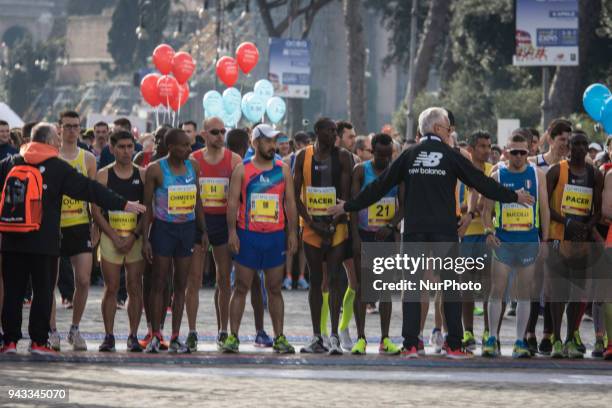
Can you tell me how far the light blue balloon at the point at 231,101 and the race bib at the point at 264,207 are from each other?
14.6 m

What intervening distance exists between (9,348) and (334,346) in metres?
2.64

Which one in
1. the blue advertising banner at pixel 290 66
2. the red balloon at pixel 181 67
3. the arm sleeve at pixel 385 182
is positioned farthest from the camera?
the blue advertising banner at pixel 290 66

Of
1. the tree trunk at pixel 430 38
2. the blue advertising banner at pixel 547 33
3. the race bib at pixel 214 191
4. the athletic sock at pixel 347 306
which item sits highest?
the tree trunk at pixel 430 38

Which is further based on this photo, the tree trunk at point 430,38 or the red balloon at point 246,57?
the tree trunk at point 430,38

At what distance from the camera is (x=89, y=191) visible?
1313cm

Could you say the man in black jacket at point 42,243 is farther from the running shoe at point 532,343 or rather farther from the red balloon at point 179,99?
the red balloon at point 179,99

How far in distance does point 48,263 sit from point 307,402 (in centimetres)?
307

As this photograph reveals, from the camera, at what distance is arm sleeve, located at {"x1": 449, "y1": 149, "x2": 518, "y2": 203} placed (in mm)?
13305

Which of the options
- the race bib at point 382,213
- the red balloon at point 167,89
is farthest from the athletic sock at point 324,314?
the red balloon at point 167,89

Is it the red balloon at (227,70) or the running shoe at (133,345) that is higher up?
the red balloon at (227,70)

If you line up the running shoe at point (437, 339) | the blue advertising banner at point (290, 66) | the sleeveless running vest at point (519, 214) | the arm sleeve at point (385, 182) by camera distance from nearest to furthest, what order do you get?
the arm sleeve at point (385, 182) → the sleeveless running vest at point (519, 214) → the running shoe at point (437, 339) → the blue advertising banner at point (290, 66)

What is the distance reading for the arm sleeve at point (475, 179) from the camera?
13.3 meters

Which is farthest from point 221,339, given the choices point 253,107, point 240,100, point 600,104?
point 253,107

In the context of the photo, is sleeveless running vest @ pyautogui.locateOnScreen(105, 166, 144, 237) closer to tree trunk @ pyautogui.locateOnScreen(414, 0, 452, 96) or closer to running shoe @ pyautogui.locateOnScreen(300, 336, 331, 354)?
running shoe @ pyautogui.locateOnScreen(300, 336, 331, 354)
